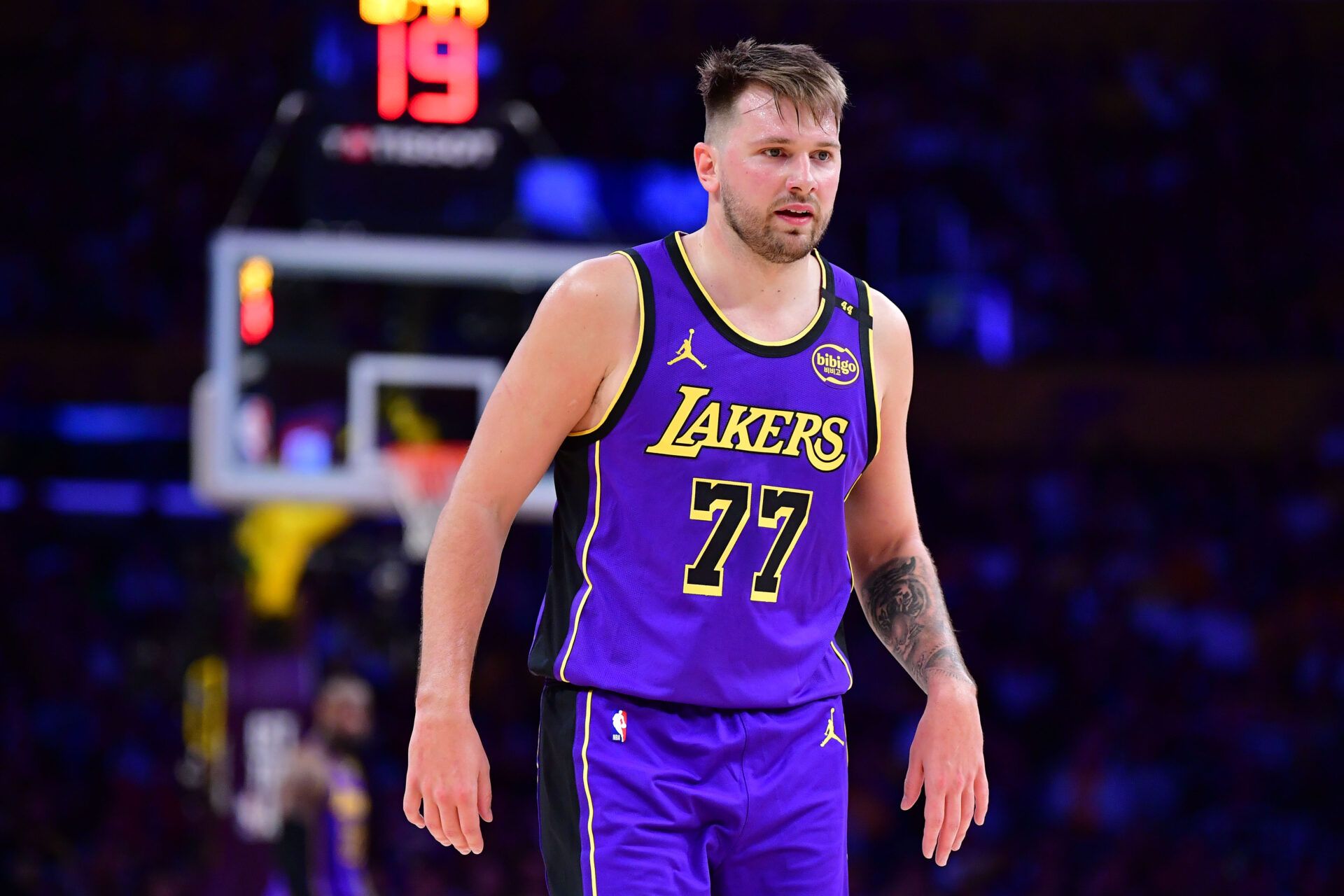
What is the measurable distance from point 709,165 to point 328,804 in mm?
6793

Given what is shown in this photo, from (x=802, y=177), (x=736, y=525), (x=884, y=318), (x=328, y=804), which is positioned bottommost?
(x=328, y=804)

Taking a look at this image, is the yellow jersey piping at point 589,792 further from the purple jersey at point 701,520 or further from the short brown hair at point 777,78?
the short brown hair at point 777,78

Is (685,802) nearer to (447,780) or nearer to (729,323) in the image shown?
(447,780)

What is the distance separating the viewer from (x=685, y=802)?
124 inches

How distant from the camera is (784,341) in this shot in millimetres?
3342

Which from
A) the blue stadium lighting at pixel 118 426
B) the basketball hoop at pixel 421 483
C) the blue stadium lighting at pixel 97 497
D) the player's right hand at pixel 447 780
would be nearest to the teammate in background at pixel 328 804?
the basketball hoop at pixel 421 483

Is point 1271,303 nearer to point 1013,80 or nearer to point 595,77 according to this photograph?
point 1013,80

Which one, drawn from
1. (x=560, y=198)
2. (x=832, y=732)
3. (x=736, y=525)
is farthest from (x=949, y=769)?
(x=560, y=198)

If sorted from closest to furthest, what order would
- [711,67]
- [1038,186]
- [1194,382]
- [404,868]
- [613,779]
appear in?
[613,779], [711,67], [404,868], [1194,382], [1038,186]

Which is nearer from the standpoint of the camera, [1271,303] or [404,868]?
[404,868]

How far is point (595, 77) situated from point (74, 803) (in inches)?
312

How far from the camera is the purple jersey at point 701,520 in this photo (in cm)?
321

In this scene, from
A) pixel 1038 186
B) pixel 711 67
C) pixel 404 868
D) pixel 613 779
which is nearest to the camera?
pixel 613 779

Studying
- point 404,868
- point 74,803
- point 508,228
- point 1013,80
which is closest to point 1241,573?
point 1013,80
